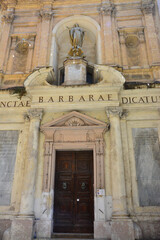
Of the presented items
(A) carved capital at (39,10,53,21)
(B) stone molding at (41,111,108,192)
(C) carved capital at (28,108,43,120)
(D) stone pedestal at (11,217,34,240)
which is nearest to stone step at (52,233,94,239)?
(D) stone pedestal at (11,217,34,240)

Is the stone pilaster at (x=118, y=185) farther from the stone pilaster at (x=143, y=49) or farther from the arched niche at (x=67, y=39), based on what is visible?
the arched niche at (x=67, y=39)

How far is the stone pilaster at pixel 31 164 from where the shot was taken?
7.74 meters

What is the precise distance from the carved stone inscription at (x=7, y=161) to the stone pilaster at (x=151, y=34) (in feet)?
24.2

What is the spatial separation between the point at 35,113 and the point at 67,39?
642cm

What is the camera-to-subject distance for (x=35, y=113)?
29.7 ft

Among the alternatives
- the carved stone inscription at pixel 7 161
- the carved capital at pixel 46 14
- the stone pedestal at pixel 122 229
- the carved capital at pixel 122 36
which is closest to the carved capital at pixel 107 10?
the carved capital at pixel 122 36

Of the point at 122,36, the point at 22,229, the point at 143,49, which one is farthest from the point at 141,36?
the point at 22,229

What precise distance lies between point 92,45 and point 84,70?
3.36 meters

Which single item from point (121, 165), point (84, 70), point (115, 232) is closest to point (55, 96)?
point (84, 70)

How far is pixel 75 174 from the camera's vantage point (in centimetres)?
883

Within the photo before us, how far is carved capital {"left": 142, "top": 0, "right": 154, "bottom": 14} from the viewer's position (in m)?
12.0

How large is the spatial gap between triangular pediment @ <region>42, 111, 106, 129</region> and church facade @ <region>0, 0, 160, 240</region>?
4 centimetres

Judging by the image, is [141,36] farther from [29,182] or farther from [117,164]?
[29,182]

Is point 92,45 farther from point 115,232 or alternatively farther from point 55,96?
point 115,232
